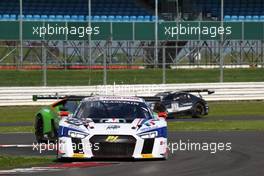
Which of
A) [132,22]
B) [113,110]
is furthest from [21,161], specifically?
[132,22]

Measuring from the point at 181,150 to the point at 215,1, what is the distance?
128 ft

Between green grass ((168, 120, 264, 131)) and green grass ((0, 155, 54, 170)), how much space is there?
376 inches

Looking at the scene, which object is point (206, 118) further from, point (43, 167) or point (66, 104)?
point (43, 167)

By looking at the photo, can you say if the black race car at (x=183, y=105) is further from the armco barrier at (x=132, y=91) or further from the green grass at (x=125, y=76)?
the green grass at (x=125, y=76)

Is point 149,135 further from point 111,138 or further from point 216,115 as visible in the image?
point 216,115

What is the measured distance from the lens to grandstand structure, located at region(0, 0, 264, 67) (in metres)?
38.9

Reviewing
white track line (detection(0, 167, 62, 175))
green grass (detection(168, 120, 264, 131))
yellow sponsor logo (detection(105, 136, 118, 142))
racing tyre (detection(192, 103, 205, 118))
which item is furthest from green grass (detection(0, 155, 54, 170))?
racing tyre (detection(192, 103, 205, 118))

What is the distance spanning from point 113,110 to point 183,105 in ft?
50.5

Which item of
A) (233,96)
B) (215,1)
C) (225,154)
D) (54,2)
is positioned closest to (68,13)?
(54,2)

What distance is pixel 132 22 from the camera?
46281mm

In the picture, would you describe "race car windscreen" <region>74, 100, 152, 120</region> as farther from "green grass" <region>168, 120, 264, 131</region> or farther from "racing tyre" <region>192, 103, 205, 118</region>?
"racing tyre" <region>192, 103, 205, 118</region>

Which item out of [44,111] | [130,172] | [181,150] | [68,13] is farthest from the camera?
[68,13]

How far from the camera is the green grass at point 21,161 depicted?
1275 centimetres

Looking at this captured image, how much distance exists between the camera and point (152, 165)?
1239 centimetres
